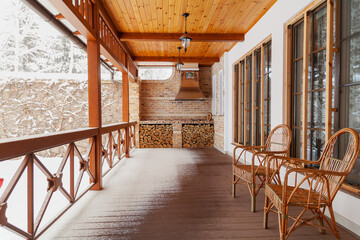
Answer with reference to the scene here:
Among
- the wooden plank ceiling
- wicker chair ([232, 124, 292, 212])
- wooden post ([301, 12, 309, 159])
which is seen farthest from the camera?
the wooden plank ceiling

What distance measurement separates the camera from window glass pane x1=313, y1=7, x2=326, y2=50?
8.22 feet

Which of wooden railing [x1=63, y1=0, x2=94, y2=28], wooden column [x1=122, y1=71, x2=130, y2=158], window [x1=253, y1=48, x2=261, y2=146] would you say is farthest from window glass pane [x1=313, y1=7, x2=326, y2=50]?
wooden column [x1=122, y1=71, x2=130, y2=158]

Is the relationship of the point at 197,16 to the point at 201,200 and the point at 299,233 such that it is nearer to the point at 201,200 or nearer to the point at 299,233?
the point at 201,200

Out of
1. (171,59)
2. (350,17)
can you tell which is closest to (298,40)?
(350,17)

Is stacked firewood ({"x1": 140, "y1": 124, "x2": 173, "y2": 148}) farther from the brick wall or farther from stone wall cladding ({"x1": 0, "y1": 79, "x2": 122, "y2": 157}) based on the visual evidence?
stone wall cladding ({"x1": 0, "y1": 79, "x2": 122, "y2": 157})

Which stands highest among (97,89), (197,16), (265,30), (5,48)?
(5,48)

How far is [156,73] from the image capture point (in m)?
8.33

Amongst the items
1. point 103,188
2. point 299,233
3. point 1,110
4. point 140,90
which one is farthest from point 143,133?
point 299,233

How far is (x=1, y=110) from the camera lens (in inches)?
316

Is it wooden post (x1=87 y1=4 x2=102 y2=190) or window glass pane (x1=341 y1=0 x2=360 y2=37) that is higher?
window glass pane (x1=341 y1=0 x2=360 y2=37)

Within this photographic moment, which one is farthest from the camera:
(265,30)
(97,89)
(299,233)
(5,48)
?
(5,48)

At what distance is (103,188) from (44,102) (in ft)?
20.7

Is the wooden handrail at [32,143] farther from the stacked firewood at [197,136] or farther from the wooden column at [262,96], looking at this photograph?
the stacked firewood at [197,136]

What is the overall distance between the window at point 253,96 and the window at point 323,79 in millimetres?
798
